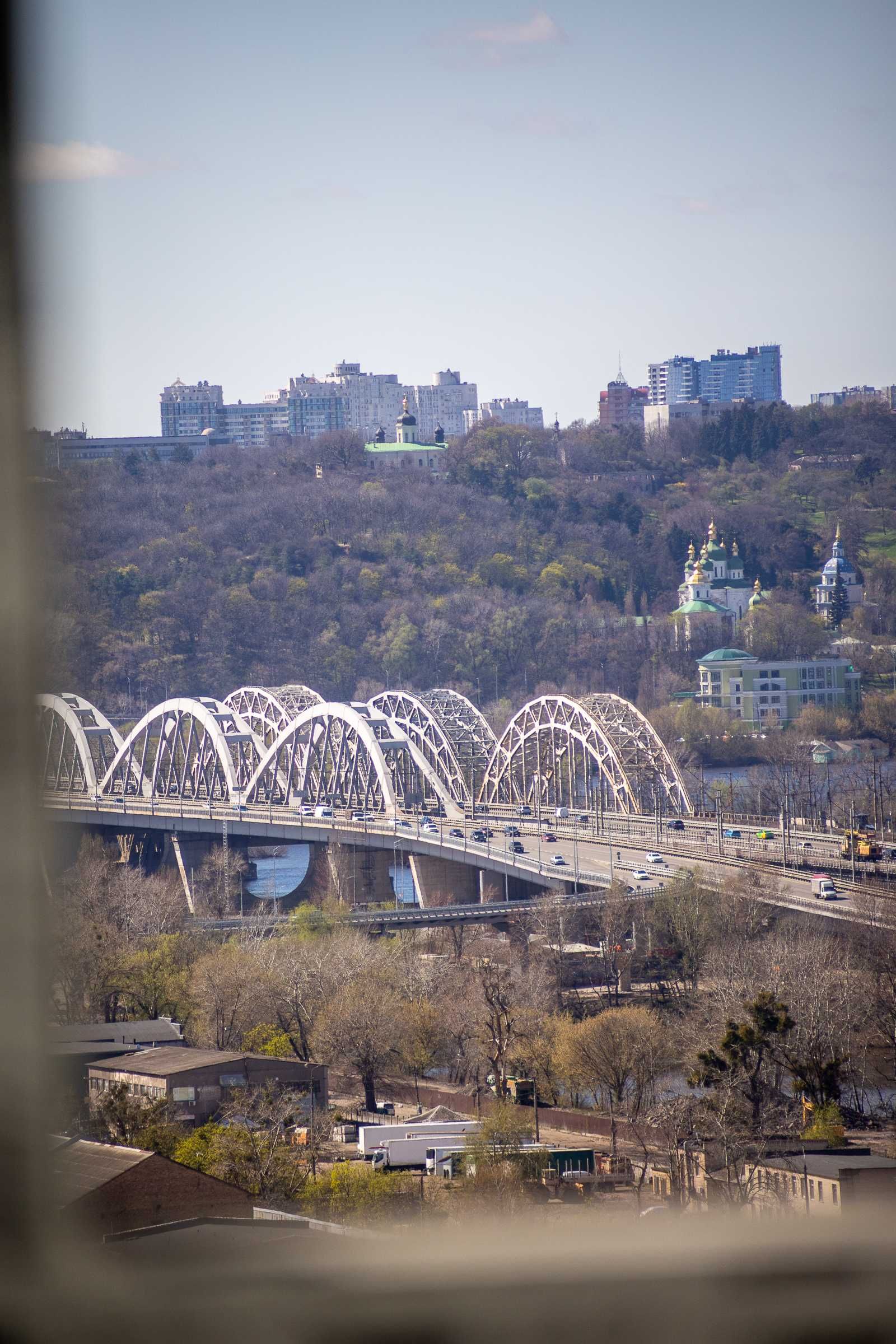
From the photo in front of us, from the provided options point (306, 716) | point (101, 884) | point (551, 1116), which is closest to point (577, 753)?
point (306, 716)

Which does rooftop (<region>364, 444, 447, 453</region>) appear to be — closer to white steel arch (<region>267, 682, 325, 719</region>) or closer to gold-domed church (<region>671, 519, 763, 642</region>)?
gold-domed church (<region>671, 519, 763, 642</region>)

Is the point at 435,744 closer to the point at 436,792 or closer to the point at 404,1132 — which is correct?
the point at 436,792

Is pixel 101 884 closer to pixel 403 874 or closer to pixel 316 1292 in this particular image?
pixel 403 874

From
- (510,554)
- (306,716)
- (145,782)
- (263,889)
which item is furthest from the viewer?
(510,554)

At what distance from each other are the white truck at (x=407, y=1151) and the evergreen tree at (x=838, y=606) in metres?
40.1

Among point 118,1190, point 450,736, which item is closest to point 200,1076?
point 118,1190

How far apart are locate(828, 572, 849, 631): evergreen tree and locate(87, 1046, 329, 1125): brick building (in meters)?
38.7

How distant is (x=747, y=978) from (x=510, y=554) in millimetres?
40977

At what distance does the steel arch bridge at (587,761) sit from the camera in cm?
3119

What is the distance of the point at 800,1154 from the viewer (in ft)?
19.0

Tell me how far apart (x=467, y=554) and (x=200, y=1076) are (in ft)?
146

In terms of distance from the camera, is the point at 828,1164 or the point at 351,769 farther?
the point at 351,769

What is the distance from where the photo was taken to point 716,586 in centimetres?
5419

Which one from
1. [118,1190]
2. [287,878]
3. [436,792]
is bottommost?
[287,878]
